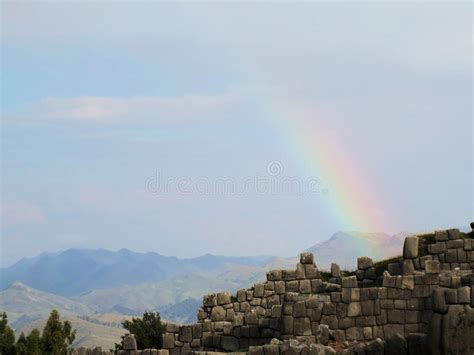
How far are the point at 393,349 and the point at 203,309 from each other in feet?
42.9

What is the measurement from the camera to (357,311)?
103ft

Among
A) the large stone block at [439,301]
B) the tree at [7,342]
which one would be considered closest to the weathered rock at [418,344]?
the large stone block at [439,301]

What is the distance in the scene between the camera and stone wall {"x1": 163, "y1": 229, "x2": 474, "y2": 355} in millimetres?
23688

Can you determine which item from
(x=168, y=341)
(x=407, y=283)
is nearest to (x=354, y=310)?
(x=407, y=283)

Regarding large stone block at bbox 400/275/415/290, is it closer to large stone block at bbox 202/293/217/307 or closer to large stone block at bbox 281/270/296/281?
large stone block at bbox 281/270/296/281

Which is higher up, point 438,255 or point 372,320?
point 438,255

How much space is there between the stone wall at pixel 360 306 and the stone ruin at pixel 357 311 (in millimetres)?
24

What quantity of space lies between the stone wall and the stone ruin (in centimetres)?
2

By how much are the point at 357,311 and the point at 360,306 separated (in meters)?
0.17

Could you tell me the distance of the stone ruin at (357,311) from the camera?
23641mm

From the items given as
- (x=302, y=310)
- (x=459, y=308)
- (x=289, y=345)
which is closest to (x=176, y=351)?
(x=302, y=310)

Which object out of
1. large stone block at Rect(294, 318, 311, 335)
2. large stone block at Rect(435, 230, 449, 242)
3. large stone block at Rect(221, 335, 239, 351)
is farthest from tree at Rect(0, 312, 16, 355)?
large stone block at Rect(294, 318, 311, 335)

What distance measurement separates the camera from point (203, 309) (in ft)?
119

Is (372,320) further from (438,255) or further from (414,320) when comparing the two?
(438,255)
